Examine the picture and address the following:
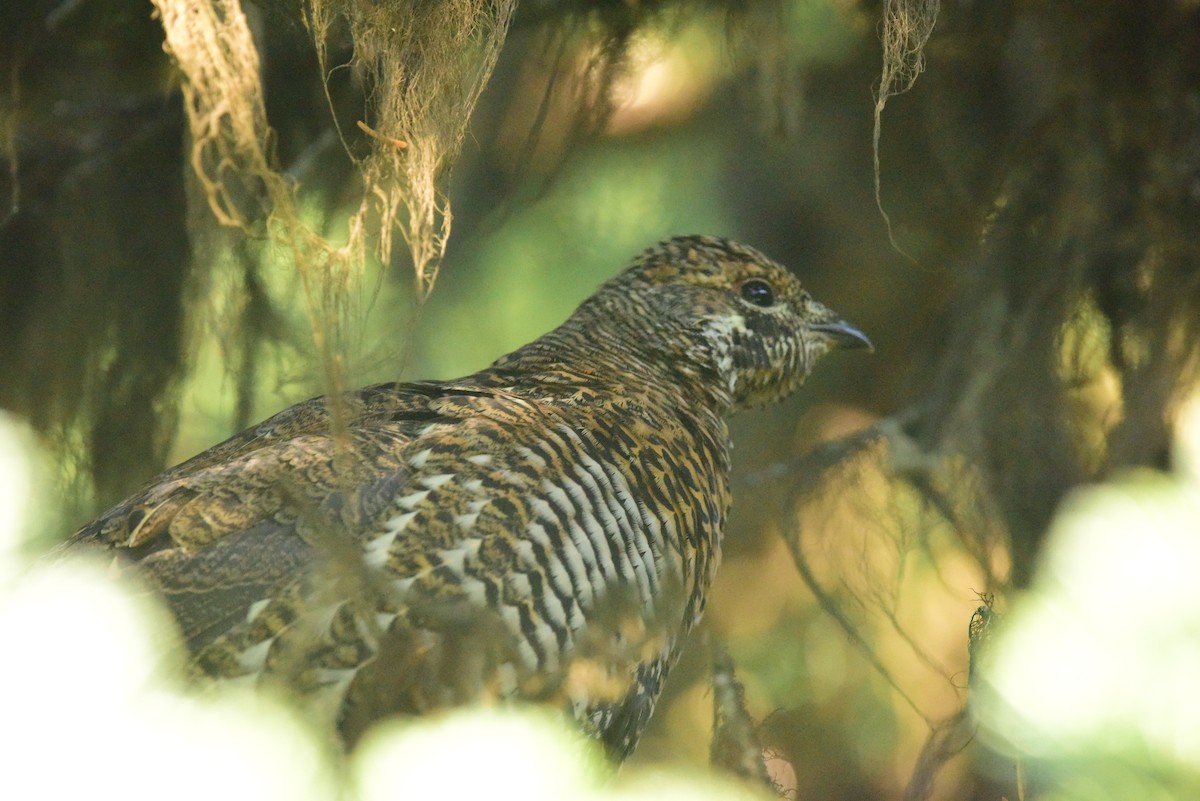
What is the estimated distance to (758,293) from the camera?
3264 mm

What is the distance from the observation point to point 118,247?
3.25m

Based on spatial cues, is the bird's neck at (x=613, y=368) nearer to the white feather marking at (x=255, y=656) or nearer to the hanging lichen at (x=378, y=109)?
the hanging lichen at (x=378, y=109)

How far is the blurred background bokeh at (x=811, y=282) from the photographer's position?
291cm

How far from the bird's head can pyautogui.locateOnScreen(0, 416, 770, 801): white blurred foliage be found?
138 cm

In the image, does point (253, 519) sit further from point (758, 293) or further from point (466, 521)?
point (758, 293)

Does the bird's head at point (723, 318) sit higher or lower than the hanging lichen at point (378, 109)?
lower

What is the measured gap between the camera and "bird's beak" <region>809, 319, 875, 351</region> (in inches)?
131

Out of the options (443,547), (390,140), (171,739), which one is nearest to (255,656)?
(171,739)

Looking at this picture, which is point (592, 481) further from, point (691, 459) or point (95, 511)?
point (95, 511)

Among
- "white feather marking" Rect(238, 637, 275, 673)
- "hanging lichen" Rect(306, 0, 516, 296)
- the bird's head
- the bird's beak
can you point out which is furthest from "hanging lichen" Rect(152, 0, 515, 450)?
the bird's beak

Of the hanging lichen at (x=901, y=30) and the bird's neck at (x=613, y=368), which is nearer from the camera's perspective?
the hanging lichen at (x=901, y=30)

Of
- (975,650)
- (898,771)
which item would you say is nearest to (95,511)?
(975,650)

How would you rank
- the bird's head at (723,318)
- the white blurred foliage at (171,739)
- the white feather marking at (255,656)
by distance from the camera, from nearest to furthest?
the white blurred foliage at (171,739) → the white feather marking at (255,656) → the bird's head at (723,318)

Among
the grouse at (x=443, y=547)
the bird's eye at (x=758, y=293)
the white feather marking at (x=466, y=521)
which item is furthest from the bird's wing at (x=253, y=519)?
the bird's eye at (x=758, y=293)
